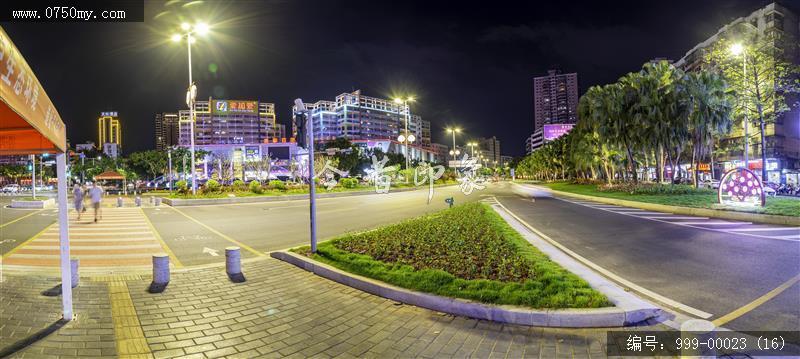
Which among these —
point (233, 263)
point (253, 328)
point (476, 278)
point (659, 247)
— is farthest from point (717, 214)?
point (253, 328)

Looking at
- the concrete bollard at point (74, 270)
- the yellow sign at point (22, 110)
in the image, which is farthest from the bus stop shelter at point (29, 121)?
the concrete bollard at point (74, 270)

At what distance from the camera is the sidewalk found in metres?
4.19

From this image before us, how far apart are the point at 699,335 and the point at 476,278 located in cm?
327

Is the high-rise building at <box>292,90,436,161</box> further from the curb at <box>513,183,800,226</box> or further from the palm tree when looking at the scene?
the curb at <box>513,183,800,226</box>

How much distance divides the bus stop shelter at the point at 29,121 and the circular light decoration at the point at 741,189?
2092 cm

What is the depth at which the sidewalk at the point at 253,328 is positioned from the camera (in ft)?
13.8

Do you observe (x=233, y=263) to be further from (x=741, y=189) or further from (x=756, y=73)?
(x=756, y=73)

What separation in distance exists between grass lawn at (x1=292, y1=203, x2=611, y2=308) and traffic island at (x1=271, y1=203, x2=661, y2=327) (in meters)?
0.01

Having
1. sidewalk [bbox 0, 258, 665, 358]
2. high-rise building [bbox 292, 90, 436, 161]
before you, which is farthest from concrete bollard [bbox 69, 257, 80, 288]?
high-rise building [bbox 292, 90, 436, 161]

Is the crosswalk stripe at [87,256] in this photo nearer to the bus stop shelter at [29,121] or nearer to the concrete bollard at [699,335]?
the bus stop shelter at [29,121]

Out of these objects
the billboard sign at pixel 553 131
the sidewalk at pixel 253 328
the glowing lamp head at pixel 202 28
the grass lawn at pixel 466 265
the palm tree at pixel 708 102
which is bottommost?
the sidewalk at pixel 253 328

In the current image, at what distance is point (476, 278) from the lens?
239 inches

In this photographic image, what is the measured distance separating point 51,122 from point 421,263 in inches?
226

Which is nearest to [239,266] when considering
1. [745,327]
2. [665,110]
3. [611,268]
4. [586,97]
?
[611,268]
